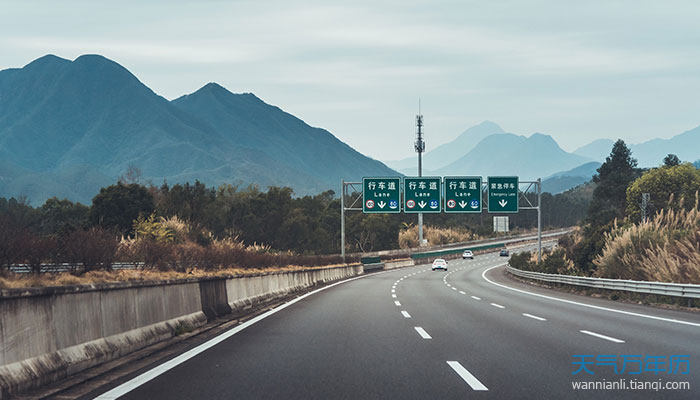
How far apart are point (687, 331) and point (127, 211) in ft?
237

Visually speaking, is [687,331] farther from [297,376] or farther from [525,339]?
[297,376]

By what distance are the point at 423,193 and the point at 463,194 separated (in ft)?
9.70

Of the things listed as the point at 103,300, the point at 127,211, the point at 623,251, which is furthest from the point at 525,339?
the point at 127,211

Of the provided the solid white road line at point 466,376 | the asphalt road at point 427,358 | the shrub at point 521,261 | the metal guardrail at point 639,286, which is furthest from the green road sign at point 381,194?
the solid white road line at point 466,376

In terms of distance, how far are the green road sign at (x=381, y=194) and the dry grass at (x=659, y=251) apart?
27202 mm

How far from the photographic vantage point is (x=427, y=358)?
33.5ft

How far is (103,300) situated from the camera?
9625 mm

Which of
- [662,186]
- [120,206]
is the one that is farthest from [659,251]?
[662,186]

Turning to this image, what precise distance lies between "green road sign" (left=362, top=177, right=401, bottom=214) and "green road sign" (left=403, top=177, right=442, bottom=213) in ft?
2.81

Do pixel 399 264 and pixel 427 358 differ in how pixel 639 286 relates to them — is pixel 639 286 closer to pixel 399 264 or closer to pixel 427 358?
pixel 427 358

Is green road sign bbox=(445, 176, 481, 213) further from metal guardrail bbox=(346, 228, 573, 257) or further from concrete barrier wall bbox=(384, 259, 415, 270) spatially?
metal guardrail bbox=(346, 228, 573, 257)

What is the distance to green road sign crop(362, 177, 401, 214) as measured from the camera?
56.8m

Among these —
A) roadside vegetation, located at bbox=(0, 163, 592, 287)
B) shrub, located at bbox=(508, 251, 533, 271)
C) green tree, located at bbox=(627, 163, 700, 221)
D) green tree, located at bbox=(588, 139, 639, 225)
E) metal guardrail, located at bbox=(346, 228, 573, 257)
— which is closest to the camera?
roadside vegetation, located at bbox=(0, 163, 592, 287)

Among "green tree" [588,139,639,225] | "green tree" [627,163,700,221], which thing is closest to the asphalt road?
"green tree" [627,163,700,221]
